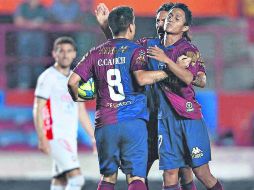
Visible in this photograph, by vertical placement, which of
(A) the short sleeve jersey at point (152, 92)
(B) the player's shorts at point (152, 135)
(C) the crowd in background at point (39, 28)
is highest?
(C) the crowd in background at point (39, 28)

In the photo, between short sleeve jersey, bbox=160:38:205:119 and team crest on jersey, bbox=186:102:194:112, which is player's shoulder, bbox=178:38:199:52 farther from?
team crest on jersey, bbox=186:102:194:112

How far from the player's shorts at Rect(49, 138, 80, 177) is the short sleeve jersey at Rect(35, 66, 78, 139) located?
0.07m

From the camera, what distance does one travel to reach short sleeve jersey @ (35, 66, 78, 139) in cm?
1075

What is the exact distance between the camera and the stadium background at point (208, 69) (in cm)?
1541

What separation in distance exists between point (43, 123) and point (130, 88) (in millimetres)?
2848

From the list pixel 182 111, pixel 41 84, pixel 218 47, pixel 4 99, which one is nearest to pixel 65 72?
pixel 41 84

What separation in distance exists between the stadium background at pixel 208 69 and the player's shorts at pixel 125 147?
238 inches

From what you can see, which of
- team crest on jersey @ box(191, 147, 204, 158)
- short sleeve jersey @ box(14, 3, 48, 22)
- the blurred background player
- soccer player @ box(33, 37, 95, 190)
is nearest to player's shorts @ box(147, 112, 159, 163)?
the blurred background player

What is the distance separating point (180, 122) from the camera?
8.64 metres

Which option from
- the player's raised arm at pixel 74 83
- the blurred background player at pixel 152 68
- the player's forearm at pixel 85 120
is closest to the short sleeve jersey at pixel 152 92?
A: the blurred background player at pixel 152 68

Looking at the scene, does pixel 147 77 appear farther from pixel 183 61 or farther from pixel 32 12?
pixel 32 12

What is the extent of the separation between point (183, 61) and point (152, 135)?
938 millimetres

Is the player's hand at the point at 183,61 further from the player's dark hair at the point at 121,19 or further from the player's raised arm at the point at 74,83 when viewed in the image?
the player's raised arm at the point at 74,83

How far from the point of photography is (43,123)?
10.8m
